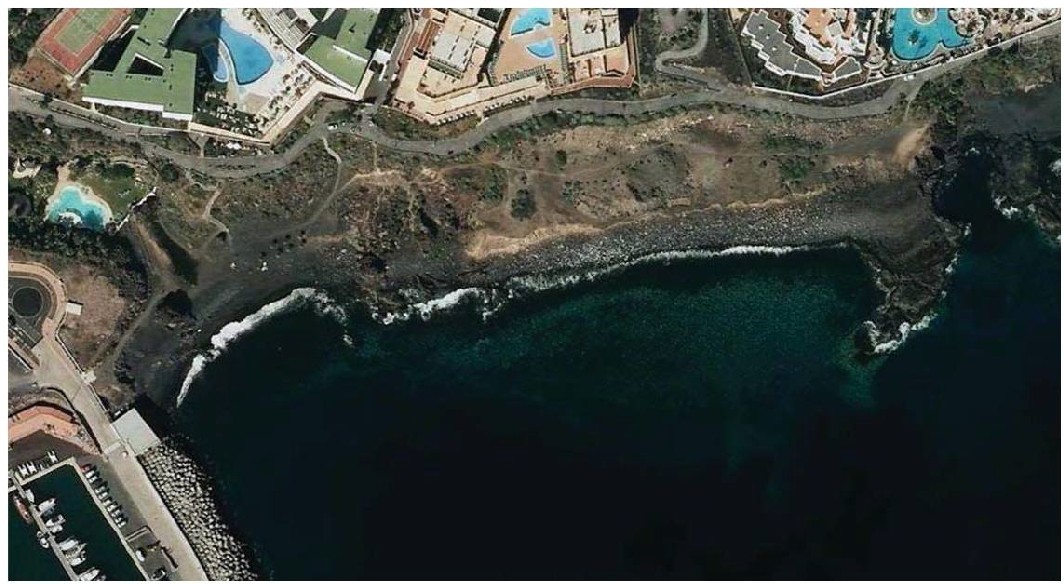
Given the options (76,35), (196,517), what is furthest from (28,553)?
(76,35)

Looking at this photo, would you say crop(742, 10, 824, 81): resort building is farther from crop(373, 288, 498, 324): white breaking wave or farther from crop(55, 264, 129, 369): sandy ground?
crop(55, 264, 129, 369): sandy ground

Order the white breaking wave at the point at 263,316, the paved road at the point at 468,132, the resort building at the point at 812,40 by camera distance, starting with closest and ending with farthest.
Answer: the paved road at the point at 468,132, the resort building at the point at 812,40, the white breaking wave at the point at 263,316

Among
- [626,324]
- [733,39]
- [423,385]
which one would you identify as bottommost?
[626,324]

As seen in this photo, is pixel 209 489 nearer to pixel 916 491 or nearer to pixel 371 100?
pixel 371 100

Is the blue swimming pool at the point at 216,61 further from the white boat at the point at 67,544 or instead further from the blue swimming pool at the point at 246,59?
the white boat at the point at 67,544

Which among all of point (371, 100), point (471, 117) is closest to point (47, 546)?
point (371, 100)

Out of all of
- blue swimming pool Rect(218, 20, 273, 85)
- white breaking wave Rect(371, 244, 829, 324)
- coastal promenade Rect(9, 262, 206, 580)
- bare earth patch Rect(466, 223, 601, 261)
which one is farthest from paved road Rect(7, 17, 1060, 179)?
coastal promenade Rect(9, 262, 206, 580)

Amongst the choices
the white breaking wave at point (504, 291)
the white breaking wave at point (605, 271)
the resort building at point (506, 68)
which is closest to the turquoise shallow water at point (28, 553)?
the white breaking wave at point (504, 291)

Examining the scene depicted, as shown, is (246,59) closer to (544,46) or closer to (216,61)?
(216,61)
